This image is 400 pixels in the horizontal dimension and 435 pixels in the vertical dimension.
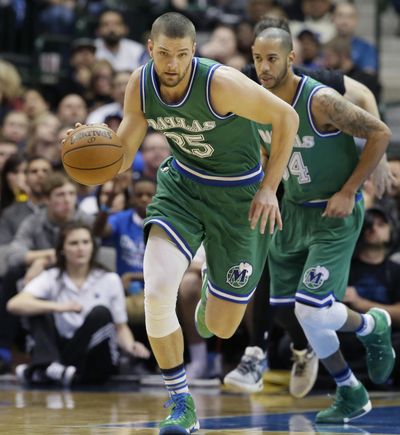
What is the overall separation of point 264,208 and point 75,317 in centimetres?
405

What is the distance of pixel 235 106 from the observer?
5.58 metres

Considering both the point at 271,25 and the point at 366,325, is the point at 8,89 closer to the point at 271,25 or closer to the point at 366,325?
the point at 271,25

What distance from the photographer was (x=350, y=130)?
21.3 ft

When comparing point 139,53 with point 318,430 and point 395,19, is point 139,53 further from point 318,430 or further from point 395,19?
point 318,430

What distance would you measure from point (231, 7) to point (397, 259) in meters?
8.07

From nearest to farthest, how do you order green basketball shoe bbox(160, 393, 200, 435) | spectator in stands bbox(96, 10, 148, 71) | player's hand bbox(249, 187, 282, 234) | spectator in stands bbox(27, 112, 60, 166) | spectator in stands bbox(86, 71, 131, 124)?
green basketball shoe bbox(160, 393, 200, 435)
player's hand bbox(249, 187, 282, 234)
spectator in stands bbox(27, 112, 60, 166)
spectator in stands bbox(86, 71, 131, 124)
spectator in stands bbox(96, 10, 148, 71)

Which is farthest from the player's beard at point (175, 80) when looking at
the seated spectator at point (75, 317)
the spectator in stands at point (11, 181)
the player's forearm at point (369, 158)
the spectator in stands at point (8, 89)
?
the spectator in stands at point (8, 89)

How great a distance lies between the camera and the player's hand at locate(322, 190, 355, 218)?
21.4 ft

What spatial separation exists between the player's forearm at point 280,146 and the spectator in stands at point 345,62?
19.1 feet

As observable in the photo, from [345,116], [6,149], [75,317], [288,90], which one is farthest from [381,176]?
[6,149]

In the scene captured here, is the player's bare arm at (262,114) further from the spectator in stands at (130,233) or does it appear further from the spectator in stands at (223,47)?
the spectator in stands at (223,47)

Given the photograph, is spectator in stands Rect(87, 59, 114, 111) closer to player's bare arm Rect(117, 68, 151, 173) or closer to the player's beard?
player's bare arm Rect(117, 68, 151, 173)

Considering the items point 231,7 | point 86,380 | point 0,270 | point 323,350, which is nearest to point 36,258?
point 0,270

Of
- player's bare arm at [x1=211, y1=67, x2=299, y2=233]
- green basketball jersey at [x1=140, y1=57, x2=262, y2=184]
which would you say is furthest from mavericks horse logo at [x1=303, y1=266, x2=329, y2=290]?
player's bare arm at [x1=211, y1=67, x2=299, y2=233]
